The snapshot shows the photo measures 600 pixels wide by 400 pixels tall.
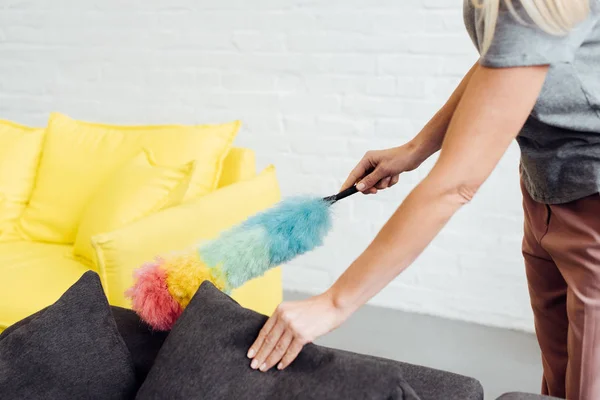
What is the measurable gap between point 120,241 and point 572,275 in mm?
1089

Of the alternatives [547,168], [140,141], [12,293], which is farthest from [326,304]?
[140,141]

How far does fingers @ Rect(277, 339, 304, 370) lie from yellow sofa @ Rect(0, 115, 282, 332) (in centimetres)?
84

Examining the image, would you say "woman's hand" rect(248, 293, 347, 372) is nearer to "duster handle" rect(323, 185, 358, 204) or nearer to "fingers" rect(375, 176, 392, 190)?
"duster handle" rect(323, 185, 358, 204)

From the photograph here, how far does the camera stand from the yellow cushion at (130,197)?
6.39ft

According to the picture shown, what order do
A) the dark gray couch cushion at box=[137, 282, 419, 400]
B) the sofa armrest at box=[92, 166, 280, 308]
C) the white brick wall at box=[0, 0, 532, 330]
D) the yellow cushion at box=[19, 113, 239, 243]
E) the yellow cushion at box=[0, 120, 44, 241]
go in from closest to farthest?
1. the dark gray couch cushion at box=[137, 282, 419, 400]
2. the sofa armrest at box=[92, 166, 280, 308]
3. the yellow cushion at box=[19, 113, 239, 243]
4. the yellow cushion at box=[0, 120, 44, 241]
5. the white brick wall at box=[0, 0, 532, 330]

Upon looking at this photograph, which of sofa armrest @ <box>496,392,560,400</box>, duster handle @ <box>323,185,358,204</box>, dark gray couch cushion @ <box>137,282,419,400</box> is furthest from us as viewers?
duster handle @ <box>323,185,358,204</box>

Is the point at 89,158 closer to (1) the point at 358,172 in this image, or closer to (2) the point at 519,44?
(1) the point at 358,172

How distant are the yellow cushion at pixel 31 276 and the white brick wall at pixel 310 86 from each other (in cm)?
93

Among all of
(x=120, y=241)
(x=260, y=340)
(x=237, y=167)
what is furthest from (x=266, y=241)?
(x=237, y=167)

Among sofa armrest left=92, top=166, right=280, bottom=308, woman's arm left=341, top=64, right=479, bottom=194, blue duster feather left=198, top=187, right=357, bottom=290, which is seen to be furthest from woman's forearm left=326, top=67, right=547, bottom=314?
sofa armrest left=92, top=166, right=280, bottom=308

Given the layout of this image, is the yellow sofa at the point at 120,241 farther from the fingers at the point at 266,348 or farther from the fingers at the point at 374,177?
the fingers at the point at 266,348

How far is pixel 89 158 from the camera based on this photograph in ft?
7.43

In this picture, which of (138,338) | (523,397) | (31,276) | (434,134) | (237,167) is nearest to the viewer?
(523,397)

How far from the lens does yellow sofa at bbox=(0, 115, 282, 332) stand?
5.48 feet
